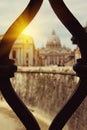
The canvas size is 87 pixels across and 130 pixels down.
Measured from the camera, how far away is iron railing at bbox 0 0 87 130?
1080mm

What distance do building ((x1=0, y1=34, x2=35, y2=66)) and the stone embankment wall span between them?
31.1 meters

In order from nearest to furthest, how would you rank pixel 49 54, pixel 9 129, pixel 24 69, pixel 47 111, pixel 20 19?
pixel 20 19, pixel 9 129, pixel 47 111, pixel 24 69, pixel 49 54

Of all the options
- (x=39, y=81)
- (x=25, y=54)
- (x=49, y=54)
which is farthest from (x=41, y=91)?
(x=49, y=54)

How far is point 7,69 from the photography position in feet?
3.60

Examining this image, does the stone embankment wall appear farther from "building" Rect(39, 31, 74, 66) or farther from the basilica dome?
the basilica dome

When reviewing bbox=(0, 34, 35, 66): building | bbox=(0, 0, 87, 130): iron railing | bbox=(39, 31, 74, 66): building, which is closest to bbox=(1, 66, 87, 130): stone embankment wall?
bbox=(0, 0, 87, 130): iron railing

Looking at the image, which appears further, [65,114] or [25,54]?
[25,54]

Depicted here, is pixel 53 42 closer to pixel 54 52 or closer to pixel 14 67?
pixel 54 52

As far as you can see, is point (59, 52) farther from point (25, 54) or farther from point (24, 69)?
point (24, 69)

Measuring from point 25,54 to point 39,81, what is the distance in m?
35.2

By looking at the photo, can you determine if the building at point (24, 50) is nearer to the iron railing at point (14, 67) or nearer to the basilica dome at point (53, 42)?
the basilica dome at point (53, 42)

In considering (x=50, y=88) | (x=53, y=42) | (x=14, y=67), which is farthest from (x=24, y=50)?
(x=14, y=67)

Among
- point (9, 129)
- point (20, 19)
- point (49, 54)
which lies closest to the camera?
point (20, 19)

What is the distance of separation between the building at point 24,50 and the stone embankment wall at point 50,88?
102 ft
